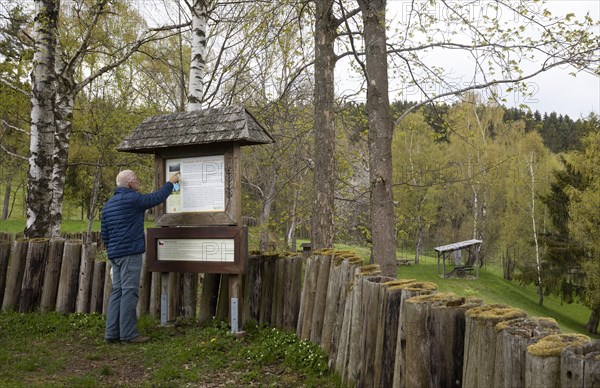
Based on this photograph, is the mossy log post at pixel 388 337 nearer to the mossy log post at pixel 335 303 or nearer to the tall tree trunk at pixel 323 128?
the mossy log post at pixel 335 303

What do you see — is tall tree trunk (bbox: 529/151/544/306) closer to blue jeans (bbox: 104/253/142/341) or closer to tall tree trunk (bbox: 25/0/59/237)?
tall tree trunk (bbox: 25/0/59/237)

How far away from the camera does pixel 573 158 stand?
3228cm

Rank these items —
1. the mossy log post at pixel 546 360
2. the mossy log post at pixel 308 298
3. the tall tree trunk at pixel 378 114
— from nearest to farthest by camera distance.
A: the mossy log post at pixel 546 360, the mossy log post at pixel 308 298, the tall tree trunk at pixel 378 114

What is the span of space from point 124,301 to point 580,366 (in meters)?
5.48

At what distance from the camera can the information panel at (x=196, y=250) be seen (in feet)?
23.1

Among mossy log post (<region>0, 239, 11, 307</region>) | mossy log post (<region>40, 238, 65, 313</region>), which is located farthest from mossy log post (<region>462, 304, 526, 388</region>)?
mossy log post (<region>0, 239, 11, 307</region>)

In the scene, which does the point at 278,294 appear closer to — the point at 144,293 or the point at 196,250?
the point at 196,250

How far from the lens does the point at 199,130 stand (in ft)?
23.8

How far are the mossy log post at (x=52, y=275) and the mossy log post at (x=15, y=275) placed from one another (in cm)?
47

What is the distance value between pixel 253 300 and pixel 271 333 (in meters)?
0.68

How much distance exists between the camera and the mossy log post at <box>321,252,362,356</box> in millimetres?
5513

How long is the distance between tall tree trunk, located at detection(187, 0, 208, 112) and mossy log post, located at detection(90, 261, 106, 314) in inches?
147

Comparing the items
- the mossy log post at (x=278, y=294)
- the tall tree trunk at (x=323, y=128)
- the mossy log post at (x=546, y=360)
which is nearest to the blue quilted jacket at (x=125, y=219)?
A: the mossy log post at (x=278, y=294)

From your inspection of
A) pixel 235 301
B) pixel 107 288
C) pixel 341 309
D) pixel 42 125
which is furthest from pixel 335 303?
pixel 42 125
